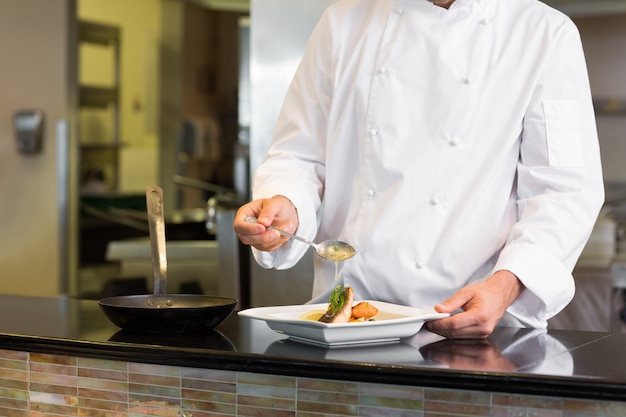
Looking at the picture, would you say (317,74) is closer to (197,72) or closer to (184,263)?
(184,263)

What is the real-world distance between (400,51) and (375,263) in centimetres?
46

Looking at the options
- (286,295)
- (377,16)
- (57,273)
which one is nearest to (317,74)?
(377,16)

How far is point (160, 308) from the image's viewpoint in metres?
1.59

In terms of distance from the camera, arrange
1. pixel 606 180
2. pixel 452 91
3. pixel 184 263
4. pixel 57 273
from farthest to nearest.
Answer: pixel 57 273 < pixel 606 180 < pixel 184 263 < pixel 452 91

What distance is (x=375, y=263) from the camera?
1.99 m

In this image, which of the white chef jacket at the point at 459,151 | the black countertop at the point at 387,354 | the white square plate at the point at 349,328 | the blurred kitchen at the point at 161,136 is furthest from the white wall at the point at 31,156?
the white square plate at the point at 349,328

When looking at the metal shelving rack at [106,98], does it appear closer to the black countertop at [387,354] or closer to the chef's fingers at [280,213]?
the chef's fingers at [280,213]

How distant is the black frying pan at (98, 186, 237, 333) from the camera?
1602mm

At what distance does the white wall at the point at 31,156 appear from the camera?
5.48m

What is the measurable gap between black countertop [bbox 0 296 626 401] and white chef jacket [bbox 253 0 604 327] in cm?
28

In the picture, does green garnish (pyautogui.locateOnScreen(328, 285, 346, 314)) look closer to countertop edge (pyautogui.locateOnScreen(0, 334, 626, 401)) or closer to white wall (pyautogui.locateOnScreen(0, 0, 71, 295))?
countertop edge (pyautogui.locateOnScreen(0, 334, 626, 401))

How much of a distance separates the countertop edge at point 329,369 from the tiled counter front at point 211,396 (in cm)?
2

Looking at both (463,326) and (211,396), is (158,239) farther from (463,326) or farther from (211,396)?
(463,326)

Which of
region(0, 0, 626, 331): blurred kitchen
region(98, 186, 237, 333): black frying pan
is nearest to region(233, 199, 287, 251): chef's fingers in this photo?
region(98, 186, 237, 333): black frying pan
